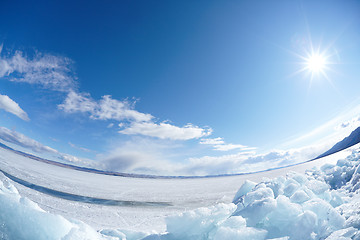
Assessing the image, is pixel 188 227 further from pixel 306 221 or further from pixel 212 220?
pixel 306 221

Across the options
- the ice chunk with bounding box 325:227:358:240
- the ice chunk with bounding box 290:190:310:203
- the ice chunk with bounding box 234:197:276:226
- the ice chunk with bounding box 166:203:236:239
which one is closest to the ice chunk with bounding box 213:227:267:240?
the ice chunk with bounding box 234:197:276:226

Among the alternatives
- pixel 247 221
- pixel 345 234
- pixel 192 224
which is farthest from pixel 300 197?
pixel 192 224

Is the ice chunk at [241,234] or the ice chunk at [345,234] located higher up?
the ice chunk at [345,234]

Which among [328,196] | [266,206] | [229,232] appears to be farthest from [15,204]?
[328,196]

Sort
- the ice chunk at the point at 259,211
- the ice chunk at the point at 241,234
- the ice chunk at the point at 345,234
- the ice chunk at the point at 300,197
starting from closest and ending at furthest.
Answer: the ice chunk at the point at 345,234
the ice chunk at the point at 241,234
the ice chunk at the point at 259,211
the ice chunk at the point at 300,197

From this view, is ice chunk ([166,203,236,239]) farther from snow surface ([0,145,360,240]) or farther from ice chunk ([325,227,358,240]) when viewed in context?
ice chunk ([325,227,358,240])

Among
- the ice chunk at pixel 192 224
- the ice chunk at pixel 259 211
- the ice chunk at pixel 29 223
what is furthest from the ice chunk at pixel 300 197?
the ice chunk at pixel 29 223

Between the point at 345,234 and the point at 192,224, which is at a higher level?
the point at 345,234

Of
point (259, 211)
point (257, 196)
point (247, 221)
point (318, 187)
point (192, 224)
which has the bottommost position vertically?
point (192, 224)

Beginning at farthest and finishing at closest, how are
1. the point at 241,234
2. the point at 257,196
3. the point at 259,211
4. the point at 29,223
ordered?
the point at 257,196 < the point at 259,211 < the point at 241,234 < the point at 29,223

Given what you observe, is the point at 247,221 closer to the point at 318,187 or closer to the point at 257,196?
the point at 257,196

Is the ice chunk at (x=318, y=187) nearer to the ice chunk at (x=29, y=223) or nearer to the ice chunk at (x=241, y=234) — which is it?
the ice chunk at (x=241, y=234)

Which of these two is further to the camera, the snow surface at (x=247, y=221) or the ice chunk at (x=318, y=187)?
the ice chunk at (x=318, y=187)

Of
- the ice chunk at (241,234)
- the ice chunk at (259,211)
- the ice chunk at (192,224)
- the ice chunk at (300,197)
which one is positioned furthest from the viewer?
the ice chunk at (300,197)
